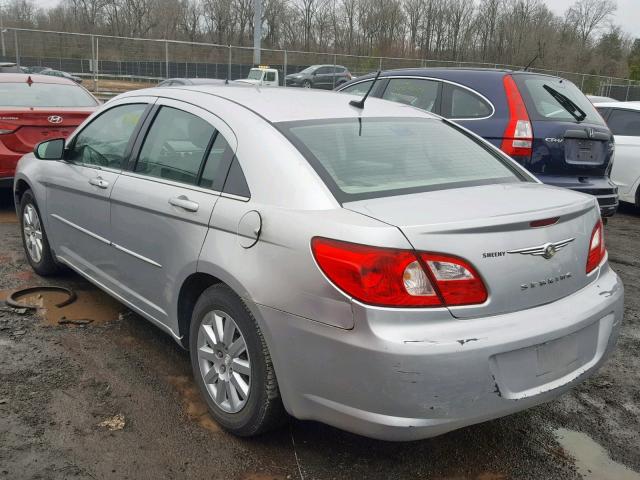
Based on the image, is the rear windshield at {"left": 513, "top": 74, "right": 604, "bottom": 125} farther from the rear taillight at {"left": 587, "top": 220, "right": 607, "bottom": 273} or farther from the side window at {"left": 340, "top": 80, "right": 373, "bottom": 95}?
the rear taillight at {"left": 587, "top": 220, "right": 607, "bottom": 273}

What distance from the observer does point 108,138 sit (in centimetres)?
397

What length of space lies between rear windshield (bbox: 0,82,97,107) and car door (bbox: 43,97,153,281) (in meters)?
3.14

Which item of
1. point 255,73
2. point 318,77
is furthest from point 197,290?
point 318,77

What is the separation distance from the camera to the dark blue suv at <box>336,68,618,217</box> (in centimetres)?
557

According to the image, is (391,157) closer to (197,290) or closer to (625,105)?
(197,290)

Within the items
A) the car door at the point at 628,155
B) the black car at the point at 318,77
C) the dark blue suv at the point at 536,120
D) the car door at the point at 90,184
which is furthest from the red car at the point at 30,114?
the black car at the point at 318,77

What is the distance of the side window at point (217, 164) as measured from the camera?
2859 millimetres

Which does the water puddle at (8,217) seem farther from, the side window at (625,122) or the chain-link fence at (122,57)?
the chain-link fence at (122,57)

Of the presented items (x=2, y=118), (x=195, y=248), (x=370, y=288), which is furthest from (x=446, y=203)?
(x=2, y=118)

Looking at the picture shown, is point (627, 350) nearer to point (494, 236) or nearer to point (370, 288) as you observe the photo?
point (494, 236)

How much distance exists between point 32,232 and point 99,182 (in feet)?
5.32

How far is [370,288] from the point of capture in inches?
85.8

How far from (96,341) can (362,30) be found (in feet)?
186

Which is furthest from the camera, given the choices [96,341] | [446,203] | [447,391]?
[96,341]
